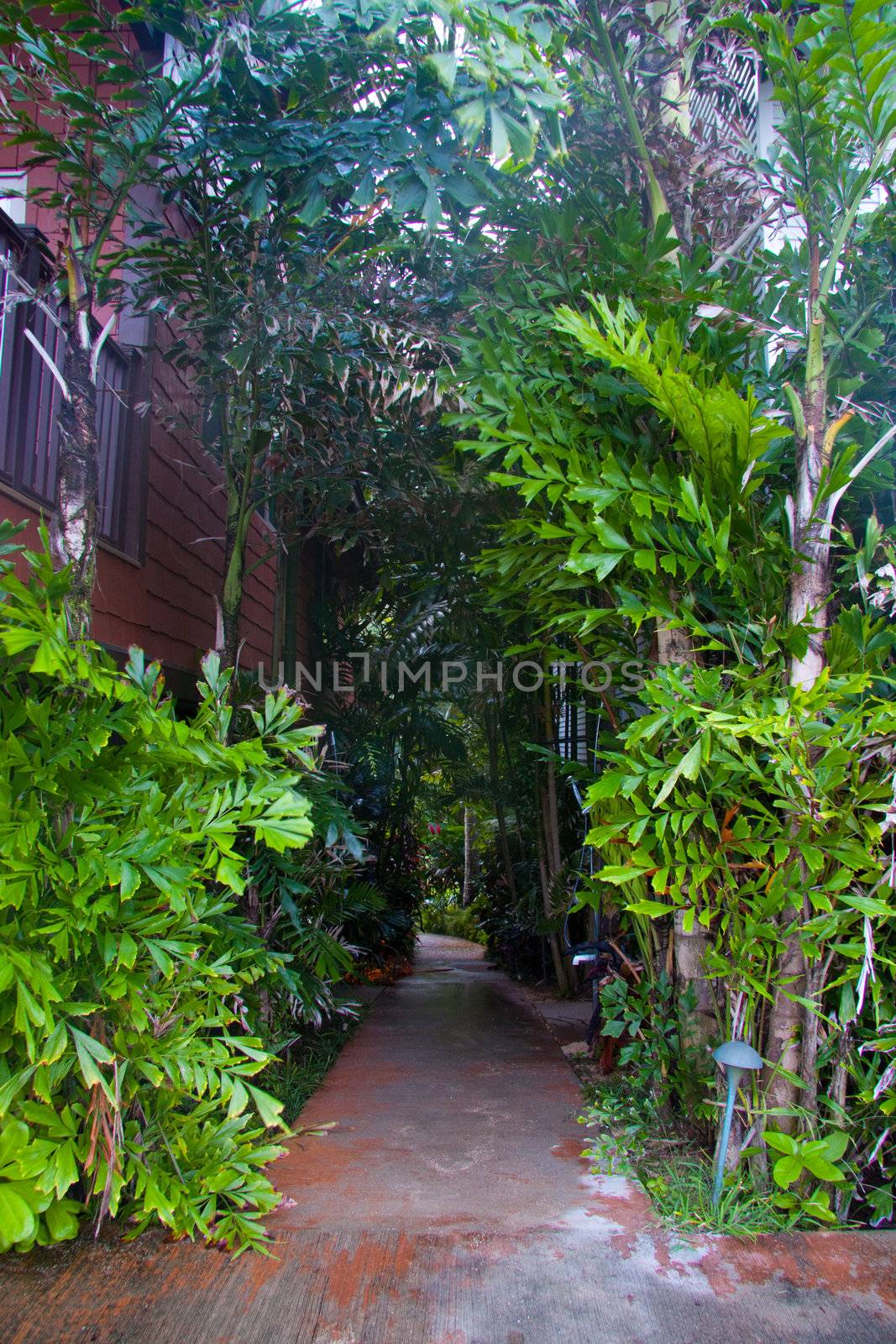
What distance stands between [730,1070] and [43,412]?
154 inches

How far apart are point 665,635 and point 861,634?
0.79 m

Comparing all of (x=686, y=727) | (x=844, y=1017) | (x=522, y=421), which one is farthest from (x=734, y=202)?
(x=844, y=1017)

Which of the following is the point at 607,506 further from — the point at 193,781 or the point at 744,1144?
the point at 744,1144

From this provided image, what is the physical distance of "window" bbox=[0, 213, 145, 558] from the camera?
12.6ft

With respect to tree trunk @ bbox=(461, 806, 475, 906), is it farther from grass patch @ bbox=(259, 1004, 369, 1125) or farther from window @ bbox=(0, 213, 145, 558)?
window @ bbox=(0, 213, 145, 558)

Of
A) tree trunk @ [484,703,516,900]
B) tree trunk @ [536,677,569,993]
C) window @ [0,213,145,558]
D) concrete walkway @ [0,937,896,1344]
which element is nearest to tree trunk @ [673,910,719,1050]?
concrete walkway @ [0,937,896,1344]

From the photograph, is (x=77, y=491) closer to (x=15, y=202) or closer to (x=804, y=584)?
(x=804, y=584)

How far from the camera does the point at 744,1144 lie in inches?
124

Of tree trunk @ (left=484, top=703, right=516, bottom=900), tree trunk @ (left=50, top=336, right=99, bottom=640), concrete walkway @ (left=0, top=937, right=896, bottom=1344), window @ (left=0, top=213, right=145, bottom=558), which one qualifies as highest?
window @ (left=0, top=213, right=145, bottom=558)

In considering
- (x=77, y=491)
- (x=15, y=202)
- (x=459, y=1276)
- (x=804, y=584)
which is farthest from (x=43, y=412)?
(x=459, y=1276)

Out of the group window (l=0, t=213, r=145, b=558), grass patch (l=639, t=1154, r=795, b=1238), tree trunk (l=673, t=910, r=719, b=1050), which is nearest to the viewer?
grass patch (l=639, t=1154, r=795, b=1238)

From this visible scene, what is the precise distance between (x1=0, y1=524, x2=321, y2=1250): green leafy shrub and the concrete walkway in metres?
0.17

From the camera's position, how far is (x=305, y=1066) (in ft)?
16.4

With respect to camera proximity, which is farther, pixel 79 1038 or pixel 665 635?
pixel 665 635
